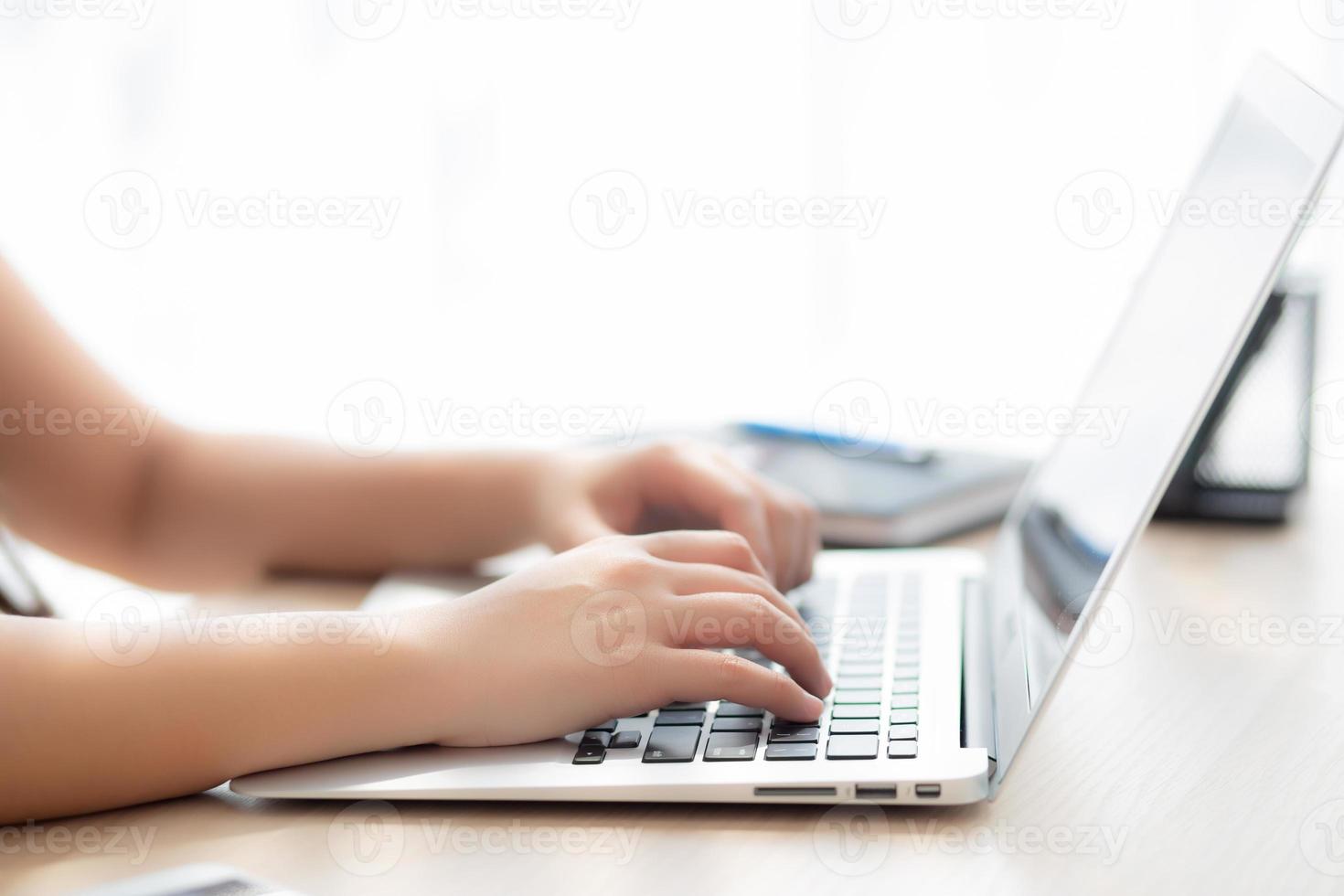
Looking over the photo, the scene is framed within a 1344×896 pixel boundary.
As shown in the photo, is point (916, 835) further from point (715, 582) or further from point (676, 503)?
point (676, 503)

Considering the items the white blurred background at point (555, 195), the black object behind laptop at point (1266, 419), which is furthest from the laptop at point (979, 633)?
the white blurred background at point (555, 195)

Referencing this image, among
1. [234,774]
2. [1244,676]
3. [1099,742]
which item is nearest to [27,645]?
[234,774]

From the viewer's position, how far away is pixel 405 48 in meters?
1.62

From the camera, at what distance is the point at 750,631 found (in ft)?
1.74

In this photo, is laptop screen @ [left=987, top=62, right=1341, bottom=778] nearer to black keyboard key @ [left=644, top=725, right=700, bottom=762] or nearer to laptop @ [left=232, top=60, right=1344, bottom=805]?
laptop @ [left=232, top=60, right=1344, bottom=805]

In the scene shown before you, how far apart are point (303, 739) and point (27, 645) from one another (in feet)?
0.40

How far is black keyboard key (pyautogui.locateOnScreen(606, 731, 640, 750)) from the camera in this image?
50 cm

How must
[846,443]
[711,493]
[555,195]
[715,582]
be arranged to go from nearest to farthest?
[715,582] → [711,493] → [846,443] → [555,195]

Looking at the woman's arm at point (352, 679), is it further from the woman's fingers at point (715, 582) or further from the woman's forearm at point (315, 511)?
the woman's forearm at point (315, 511)

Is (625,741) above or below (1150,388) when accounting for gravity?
below

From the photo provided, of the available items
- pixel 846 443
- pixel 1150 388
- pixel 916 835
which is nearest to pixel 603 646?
pixel 916 835

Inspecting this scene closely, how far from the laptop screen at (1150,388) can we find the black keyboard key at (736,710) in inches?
4.0


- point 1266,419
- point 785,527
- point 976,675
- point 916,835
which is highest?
point 1266,419

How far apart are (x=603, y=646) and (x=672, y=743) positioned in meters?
0.05
